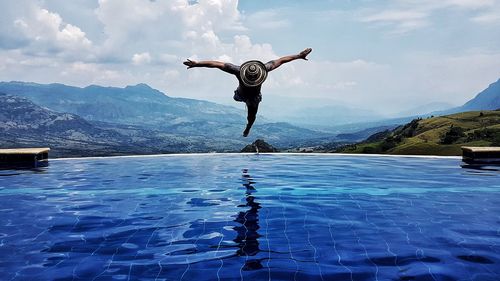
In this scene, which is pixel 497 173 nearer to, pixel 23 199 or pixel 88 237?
pixel 88 237

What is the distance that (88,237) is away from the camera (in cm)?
805

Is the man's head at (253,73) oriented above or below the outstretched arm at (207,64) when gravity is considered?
below

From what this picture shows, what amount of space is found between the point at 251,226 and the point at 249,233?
0.56 m

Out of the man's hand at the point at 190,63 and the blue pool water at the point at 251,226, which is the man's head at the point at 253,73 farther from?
the blue pool water at the point at 251,226

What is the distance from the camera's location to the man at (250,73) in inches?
442

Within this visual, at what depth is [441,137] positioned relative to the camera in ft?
179

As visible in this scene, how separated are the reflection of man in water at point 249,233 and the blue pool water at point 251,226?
0.08ft

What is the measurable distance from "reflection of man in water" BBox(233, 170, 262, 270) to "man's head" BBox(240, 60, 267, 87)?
3.21 meters

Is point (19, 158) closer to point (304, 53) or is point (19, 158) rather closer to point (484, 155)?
point (304, 53)

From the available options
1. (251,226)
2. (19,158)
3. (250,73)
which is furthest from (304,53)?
(19,158)

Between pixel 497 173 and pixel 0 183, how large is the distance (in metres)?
18.5

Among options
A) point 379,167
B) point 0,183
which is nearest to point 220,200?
point 0,183

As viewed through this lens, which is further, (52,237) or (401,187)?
(401,187)

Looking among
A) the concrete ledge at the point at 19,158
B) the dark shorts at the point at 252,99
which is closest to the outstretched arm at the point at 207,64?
the dark shorts at the point at 252,99
